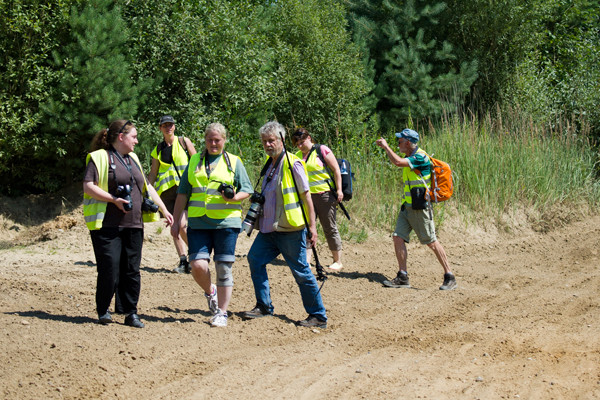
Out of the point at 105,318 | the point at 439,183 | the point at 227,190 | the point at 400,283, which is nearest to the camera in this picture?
the point at 227,190

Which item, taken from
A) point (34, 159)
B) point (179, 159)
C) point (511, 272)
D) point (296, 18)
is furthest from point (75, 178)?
point (511, 272)

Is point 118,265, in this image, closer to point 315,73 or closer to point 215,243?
point 215,243

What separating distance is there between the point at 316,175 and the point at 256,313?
9.24 ft

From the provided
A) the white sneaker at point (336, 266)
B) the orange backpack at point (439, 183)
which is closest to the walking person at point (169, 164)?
the white sneaker at point (336, 266)

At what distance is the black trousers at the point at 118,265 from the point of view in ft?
20.7

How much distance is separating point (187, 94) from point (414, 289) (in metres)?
6.16

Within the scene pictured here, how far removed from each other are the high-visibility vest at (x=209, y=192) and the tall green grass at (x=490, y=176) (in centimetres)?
566

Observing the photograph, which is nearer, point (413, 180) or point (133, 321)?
point (133, 321)

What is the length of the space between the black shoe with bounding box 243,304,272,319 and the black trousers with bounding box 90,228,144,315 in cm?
114

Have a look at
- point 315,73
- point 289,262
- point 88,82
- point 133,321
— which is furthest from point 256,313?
point 315,73

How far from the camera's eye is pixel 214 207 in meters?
6.48

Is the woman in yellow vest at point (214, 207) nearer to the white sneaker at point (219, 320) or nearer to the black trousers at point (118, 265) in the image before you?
the white sneaker at point (219, 320)

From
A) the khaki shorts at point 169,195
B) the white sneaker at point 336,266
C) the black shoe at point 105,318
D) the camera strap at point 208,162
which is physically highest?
the camera strap at point 208,162

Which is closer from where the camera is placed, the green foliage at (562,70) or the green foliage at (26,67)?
the green foliage at (26,67)
